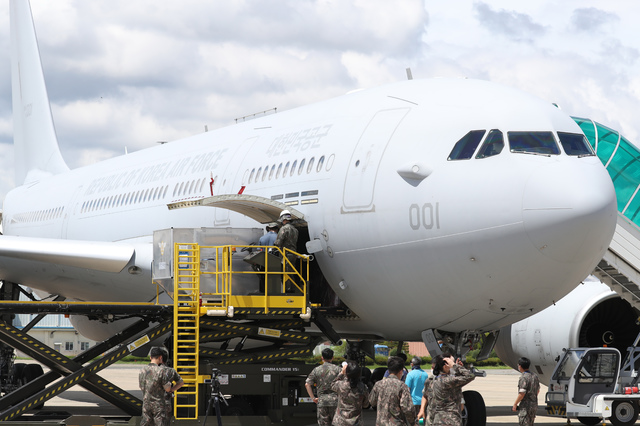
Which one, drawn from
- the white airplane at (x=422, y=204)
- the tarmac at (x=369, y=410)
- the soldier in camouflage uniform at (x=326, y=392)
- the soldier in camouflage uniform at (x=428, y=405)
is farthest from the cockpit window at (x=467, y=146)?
the tarmac at (x=369, y=410)

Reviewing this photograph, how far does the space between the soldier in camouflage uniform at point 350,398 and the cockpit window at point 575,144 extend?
3.63m

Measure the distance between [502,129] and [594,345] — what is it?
22.1 ft

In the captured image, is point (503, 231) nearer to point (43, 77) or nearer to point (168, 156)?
point (168, 156)

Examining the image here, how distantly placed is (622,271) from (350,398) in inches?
297

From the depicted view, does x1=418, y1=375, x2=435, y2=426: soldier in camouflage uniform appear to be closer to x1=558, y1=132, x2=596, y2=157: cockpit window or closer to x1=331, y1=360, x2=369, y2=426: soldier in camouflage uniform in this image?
x1=331, y1=360, x2=369, y2=426: soldier in camouflage uniform

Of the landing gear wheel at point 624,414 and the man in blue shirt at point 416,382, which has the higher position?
the man in blue shirt at point 416,382

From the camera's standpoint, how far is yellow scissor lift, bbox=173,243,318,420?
1134cm

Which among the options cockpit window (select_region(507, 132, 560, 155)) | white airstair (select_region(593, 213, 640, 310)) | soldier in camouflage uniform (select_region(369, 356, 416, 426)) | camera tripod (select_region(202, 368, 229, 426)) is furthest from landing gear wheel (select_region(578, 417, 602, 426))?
soldier in camouflage uniform (select_region(369, 356, 416, 426))

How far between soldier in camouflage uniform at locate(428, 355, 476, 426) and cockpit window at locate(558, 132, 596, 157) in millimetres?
3080

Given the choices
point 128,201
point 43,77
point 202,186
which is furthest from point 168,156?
point 43,77

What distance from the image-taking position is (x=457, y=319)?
11023mm

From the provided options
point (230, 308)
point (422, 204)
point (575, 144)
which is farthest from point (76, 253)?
point (575, 144)

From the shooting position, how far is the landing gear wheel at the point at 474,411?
1088 cm

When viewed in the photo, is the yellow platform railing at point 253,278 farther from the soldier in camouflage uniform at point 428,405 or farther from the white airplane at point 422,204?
the soldier in camouflage uniform at point 428,405
